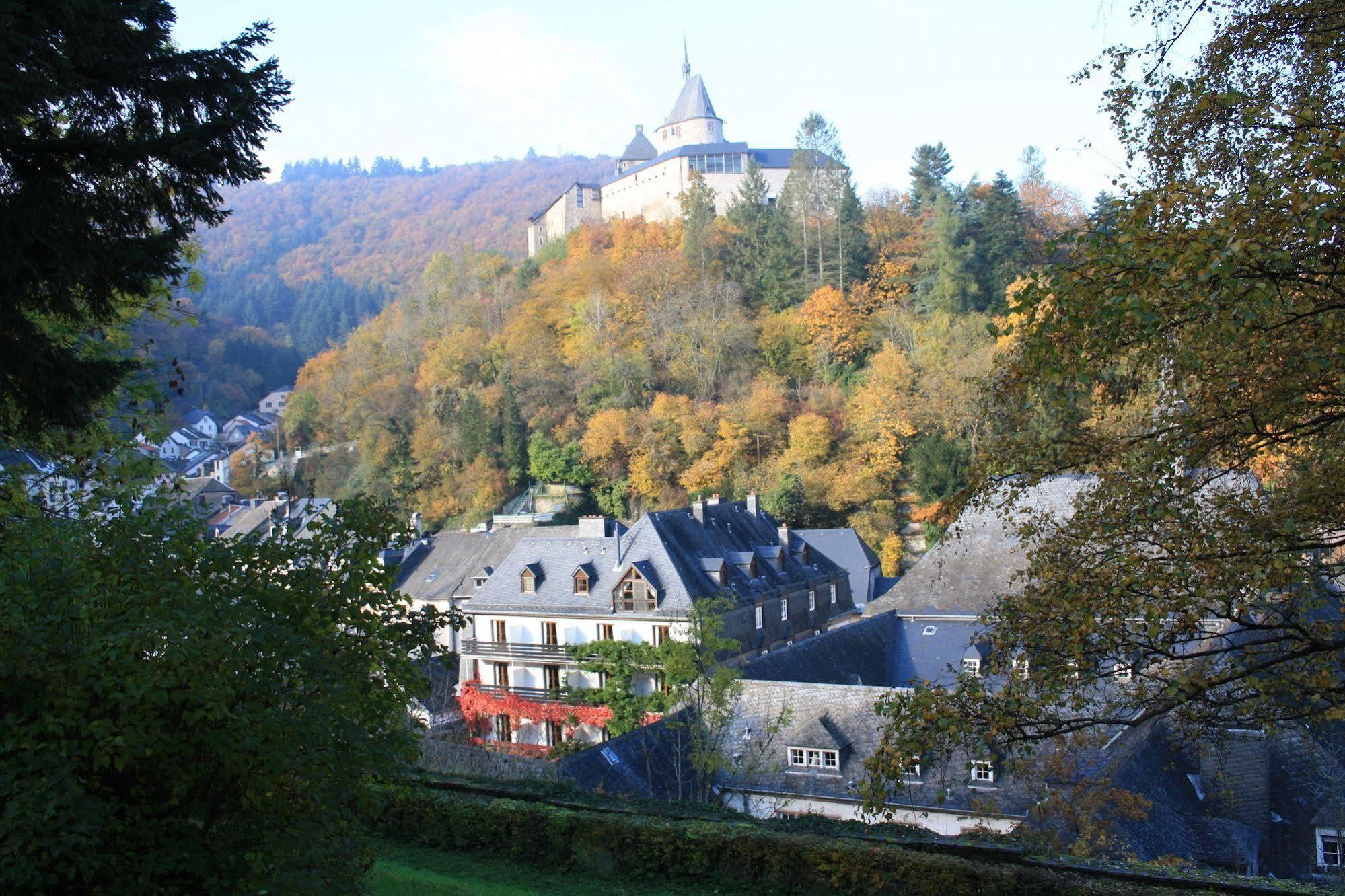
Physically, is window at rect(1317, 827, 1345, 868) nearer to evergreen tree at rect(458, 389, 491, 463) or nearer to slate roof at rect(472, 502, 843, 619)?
slate roof at rect(472, 502, 843, 619)

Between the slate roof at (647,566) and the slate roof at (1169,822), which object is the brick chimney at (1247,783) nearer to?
the slate roof at (1169,822)

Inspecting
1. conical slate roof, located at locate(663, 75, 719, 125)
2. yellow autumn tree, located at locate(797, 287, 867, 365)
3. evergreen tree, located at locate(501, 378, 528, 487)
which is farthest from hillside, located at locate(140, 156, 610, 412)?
yellow autumn tree, located at locate(797, 287, 867, 365)

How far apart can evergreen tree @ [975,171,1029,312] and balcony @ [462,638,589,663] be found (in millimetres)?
30095

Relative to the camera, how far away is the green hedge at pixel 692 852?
28.8 feet

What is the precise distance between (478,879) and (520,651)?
20.6m

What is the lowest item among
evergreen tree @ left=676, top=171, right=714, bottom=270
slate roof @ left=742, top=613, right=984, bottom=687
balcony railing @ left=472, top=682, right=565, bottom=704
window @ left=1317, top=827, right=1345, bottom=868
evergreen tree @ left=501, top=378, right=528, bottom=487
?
window @ left=1317, top=827, right=1345, bottom=868

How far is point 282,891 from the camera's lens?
217 inches

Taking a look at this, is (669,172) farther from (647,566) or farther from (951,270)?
(647,566)

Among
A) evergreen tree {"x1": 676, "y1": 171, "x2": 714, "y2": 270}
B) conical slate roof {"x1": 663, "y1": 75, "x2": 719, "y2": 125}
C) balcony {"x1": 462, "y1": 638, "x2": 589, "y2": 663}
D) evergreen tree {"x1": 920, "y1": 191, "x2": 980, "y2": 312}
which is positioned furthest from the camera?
conical slate roof {"x1": 663, "y1": 75, "x2": 719, "y2": 125}

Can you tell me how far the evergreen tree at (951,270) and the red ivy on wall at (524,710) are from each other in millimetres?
30976

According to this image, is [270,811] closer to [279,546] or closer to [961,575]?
[279,546]

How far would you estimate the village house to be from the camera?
2848cm

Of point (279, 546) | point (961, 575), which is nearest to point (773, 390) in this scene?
point (961, 575)

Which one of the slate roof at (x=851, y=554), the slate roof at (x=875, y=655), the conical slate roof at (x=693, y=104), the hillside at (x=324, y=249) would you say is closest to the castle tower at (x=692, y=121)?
the conical slate roof at (x=693, y=104)
